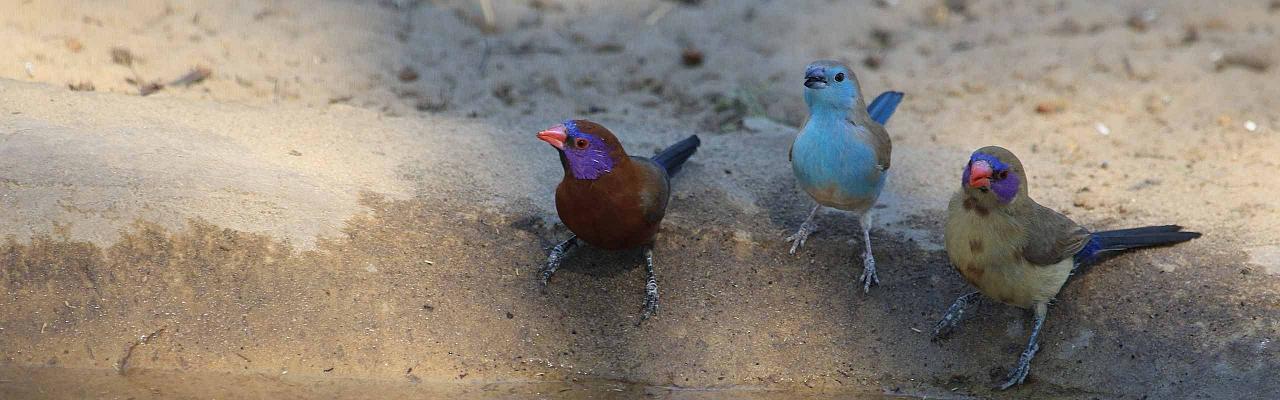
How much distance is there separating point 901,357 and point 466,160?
81.8 inches

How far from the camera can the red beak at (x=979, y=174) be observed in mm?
3943

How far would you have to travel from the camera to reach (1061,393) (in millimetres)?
4199

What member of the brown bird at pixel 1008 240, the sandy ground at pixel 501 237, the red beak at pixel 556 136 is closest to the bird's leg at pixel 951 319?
the sandy ground at pixel 501 237

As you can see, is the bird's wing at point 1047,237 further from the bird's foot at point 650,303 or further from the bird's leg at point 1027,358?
the bird's foot at point 650,303

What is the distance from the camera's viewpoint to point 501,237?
4.61m

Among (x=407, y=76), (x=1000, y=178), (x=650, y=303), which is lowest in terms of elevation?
(x=407, y=76)

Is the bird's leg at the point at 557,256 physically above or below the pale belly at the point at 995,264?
below

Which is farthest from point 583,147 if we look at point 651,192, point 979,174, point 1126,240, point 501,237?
point 1126,240

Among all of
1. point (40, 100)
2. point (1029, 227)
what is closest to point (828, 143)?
point (1029, 227)

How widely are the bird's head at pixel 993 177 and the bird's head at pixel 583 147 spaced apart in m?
1.27

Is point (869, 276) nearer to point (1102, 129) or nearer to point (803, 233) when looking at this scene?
point (803, 233)

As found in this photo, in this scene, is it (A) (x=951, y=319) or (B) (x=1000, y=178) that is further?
(A) (x=951, y=319)

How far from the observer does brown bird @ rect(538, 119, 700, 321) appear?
4.23 meters

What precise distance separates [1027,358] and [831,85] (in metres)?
1.26
